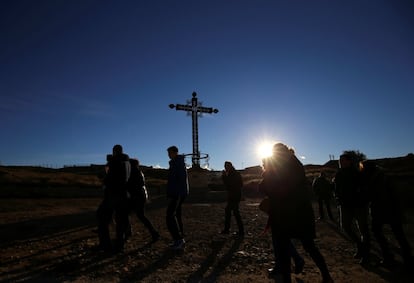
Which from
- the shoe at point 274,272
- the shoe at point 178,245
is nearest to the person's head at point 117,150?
the shoe at point 178,245

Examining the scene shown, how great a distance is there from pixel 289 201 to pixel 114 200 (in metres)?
3.73

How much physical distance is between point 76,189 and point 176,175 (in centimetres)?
2059

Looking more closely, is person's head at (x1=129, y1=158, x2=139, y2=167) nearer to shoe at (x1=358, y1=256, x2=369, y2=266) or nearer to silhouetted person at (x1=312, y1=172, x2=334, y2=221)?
shoe at (x1=358, y1=256, x2=369, y2=266)

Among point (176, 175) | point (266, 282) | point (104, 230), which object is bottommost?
point (266, 282)

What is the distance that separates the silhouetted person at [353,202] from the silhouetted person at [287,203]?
75.8 inches

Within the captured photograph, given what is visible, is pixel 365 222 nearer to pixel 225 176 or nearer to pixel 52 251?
pixel 225 176

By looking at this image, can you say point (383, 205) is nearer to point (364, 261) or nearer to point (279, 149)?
point (364, 261)

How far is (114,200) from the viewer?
6.50 meters

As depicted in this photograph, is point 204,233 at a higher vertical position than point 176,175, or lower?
lower

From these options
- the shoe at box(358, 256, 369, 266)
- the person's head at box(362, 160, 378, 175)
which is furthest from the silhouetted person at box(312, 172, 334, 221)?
the person's head at box(362, 160, 378, 175)

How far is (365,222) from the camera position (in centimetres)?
587

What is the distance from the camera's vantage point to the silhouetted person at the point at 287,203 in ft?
13.4

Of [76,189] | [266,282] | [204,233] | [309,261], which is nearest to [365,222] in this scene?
[309,261]

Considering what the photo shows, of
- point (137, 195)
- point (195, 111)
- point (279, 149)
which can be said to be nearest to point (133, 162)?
point (137, 195)
